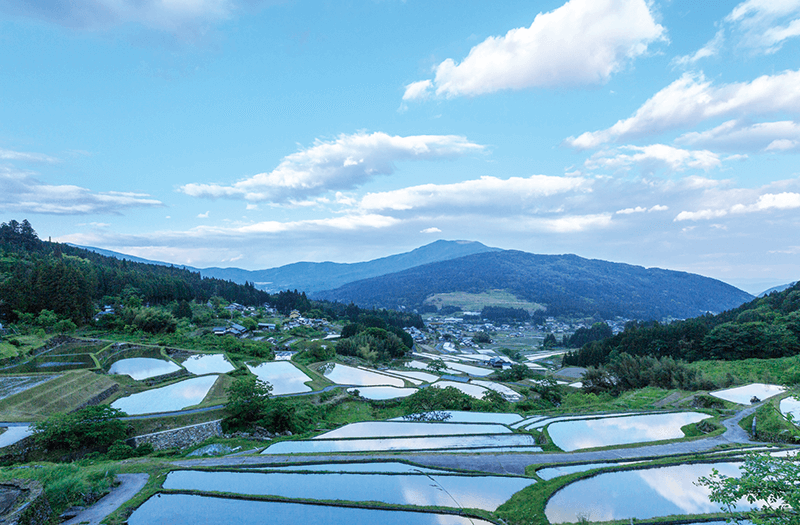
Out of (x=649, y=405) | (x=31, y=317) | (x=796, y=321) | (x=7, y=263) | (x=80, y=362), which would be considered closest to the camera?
(x=649, y=405)

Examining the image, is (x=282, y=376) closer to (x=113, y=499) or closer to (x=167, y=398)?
(x=167, y=398)

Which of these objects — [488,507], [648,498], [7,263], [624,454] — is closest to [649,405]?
[624,454]

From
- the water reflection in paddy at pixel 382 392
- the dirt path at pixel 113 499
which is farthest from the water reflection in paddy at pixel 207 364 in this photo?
the dirt path at pixel 113 499

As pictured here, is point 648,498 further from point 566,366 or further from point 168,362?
point 566,366

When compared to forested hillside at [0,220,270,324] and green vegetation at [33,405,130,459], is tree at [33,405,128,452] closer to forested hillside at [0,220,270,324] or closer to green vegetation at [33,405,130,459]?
green vegetation at [33,405,130,459]

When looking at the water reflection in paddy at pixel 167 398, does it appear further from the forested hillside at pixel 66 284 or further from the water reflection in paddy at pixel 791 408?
the water reflection in paddy at pixel 791 408

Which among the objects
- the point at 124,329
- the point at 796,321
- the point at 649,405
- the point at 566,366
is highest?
the point at 796,321
